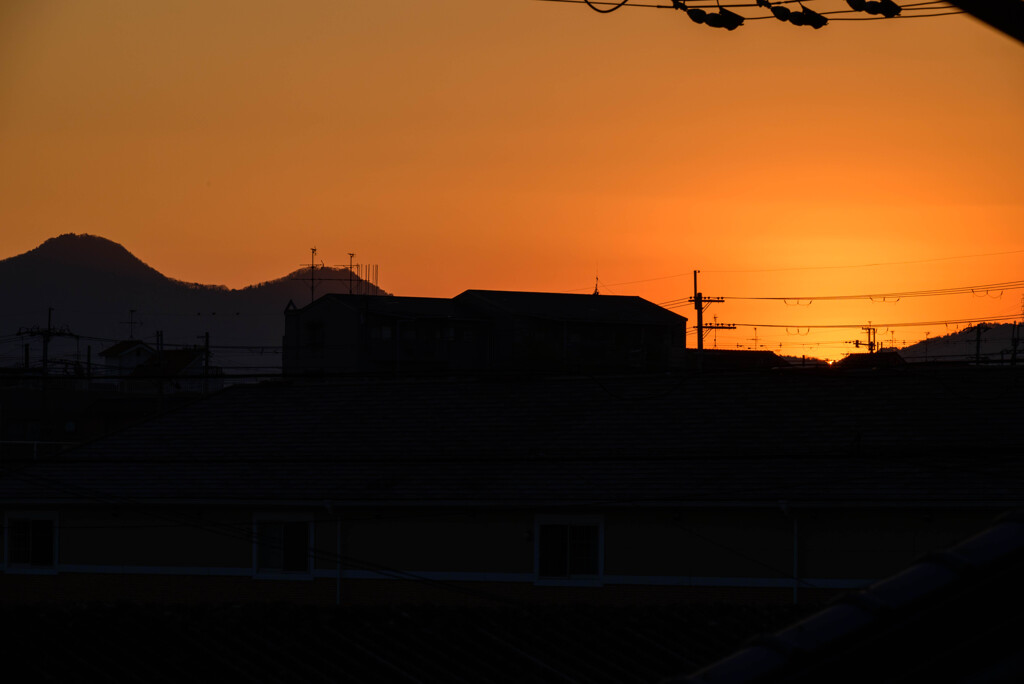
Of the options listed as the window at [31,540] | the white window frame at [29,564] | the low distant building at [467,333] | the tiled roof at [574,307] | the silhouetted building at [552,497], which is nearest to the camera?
the silhouetted building at [552,497]

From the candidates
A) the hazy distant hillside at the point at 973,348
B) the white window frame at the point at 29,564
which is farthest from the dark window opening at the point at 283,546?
the hazy distant hillside at the point at 973,348

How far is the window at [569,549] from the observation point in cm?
2200

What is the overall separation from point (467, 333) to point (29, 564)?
59.2m

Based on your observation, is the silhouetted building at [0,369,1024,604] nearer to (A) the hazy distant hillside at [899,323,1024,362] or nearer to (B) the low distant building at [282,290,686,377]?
(A) the hazy distant hillside at [899,323,1024,362]

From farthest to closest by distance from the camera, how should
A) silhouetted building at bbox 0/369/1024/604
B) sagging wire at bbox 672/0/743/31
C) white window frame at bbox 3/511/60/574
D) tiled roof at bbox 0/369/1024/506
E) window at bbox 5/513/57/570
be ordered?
1. window at bbox 5/513/57/570
2. white window frame at bbox 3/511/60/574
3. tiled roof at bbox 0/369/1024/506
4. silhouetted building at bbox 0/369/1024/604
5. sagging wire at bbox 672/0/743/31

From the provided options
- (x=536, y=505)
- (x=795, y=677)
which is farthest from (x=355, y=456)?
(x=795, y=677)

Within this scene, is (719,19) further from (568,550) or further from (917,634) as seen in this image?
(568,550)

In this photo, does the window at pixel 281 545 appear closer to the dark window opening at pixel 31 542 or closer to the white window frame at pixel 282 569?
the white window frame at pixel 282 569

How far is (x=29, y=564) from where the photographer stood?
25.2 metres

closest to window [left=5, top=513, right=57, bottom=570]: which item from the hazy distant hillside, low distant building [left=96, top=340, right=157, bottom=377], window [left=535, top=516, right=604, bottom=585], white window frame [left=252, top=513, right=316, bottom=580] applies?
white window frame [left=252, top=513, right=316, bottom=580]

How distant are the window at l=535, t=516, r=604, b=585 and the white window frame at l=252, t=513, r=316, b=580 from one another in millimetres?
5277

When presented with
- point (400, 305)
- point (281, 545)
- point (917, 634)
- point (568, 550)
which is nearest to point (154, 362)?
point (400, 305)

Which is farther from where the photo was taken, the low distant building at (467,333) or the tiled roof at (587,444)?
the low distant building at (467,333)

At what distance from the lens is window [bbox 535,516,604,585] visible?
866 inches
